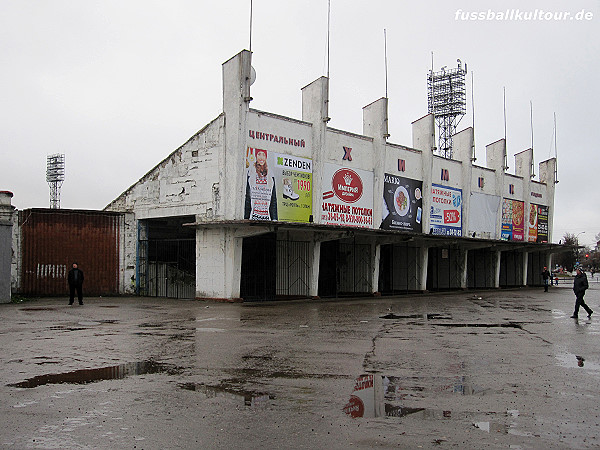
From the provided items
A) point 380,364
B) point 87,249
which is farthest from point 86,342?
point 87,249

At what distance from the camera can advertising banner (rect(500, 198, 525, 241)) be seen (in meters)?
43.4

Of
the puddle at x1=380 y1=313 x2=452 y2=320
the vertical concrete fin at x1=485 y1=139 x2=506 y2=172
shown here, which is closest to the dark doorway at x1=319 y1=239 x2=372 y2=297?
the puddle at x1=380 y1=313 x2=452 y2=320

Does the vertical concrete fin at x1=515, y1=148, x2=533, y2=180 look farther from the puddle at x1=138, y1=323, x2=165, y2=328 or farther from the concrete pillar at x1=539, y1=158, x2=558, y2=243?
the puddle at x1=138, y1=323, x2=165, y2=328

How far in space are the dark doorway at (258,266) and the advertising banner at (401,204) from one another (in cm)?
659

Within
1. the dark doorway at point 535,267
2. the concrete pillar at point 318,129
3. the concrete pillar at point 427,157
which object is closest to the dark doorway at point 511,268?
the dark doorway at point 535,267

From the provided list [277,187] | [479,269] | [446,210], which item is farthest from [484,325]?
[479,269]

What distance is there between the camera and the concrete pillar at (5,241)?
21.9 meters

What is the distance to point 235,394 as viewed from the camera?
7.20 metres

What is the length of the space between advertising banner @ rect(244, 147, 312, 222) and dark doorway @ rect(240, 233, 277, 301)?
11.3 feet

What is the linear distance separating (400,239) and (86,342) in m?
22.9

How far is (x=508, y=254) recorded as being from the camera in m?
51.1

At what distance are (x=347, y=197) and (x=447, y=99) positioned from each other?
37048 mm

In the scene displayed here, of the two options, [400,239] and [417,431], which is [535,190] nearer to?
[400,239]

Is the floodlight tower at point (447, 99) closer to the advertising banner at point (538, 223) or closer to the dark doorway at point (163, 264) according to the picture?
the advertising banner at point (538, 223)
